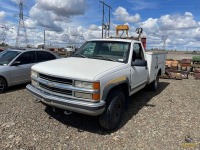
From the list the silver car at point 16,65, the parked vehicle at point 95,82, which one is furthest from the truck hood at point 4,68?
the parked vehicle at point 95,82

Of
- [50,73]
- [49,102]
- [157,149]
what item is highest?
[50,73]

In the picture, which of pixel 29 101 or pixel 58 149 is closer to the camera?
pixel 58 149

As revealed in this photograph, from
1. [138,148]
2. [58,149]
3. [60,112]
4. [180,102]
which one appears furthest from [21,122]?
[180,102]

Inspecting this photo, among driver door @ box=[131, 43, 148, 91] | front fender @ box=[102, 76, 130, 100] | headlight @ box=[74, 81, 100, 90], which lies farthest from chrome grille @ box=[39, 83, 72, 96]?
driver door @ box=[131, 43, 148, 91]

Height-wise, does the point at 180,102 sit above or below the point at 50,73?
below

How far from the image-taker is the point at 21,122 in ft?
14.5

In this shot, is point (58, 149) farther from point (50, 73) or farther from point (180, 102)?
point (180, 102)

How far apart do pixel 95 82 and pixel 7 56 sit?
5.46 meters

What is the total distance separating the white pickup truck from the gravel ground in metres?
0.44

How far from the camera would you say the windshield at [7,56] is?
23.7 ft

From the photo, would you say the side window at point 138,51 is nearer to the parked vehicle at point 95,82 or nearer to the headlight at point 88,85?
the parked vehicle at point 95,82

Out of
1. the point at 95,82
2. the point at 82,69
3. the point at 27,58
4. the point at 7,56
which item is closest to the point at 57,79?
the point at 82,69

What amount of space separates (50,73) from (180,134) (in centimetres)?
309

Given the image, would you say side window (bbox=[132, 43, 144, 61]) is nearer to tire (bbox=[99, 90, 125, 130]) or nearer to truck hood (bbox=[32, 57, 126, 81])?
truck hood (bbox=[32, 57, 126, 81])
